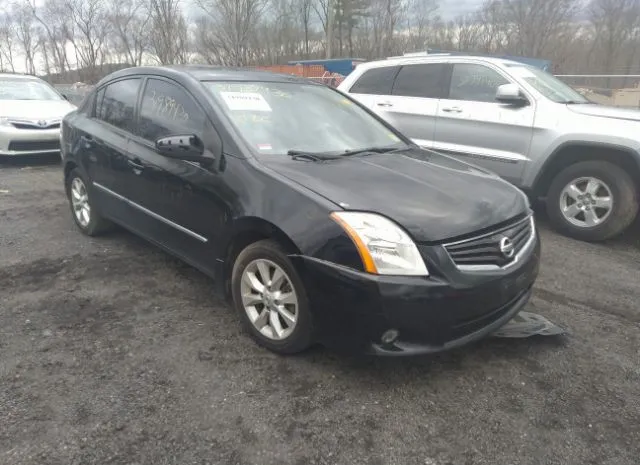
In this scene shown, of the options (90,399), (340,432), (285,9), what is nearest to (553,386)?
(340,432)

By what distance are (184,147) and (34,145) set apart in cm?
679

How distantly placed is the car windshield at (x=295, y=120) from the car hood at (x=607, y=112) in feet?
8.14

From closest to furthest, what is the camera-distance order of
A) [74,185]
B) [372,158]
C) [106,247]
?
1. [372,158]
2. [106,247]
3. [74,185]

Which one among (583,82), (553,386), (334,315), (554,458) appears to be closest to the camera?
(554,458)

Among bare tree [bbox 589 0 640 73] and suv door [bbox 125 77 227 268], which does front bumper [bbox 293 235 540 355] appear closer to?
suv door [bbox 125 77 227 268]

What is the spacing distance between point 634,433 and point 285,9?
191 ft

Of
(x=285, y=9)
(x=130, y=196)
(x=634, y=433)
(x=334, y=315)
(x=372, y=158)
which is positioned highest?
(x=285, y=9)

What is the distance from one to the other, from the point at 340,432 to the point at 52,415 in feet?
4.59

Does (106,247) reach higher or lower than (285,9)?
lower

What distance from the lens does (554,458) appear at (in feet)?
7.16

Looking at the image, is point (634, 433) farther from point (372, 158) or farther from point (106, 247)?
point (106, 247)

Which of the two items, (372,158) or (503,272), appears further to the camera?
(372,158)

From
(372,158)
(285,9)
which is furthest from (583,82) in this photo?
(285,9)

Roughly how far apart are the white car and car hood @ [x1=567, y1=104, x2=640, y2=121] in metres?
8.08
